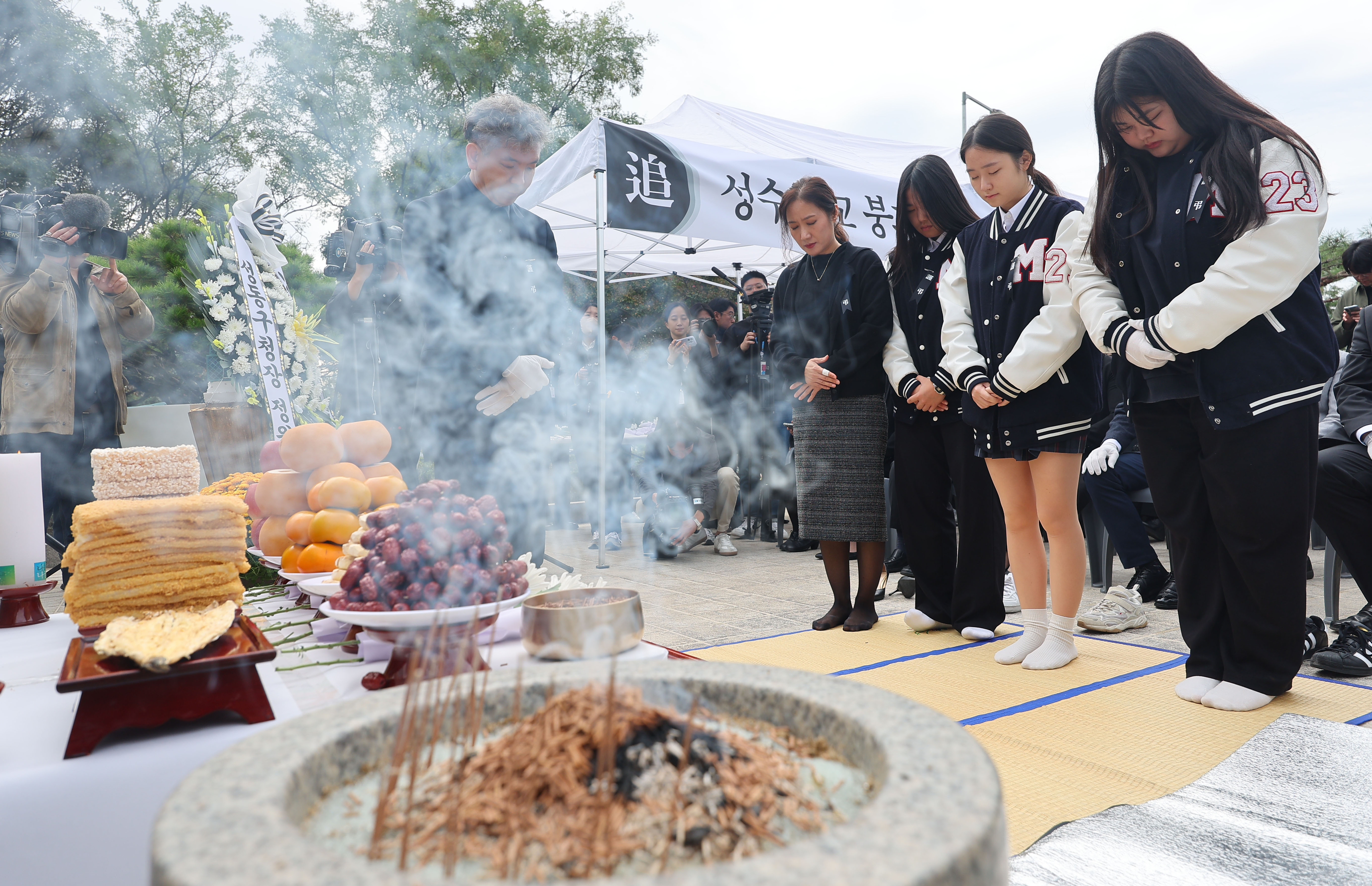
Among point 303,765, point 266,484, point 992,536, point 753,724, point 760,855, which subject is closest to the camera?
point 760,855

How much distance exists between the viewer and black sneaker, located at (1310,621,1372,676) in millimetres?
2648

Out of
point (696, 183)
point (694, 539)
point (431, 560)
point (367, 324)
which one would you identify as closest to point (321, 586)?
point (431, 560)

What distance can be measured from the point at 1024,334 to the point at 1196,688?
1.29 metres

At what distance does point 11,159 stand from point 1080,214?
458 centimetres

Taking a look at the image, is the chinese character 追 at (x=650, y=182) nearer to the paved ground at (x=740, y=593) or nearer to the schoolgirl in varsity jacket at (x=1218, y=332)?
the paved ground at (x=740, y=593)

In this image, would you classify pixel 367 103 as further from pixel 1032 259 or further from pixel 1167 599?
pixel 1167 599

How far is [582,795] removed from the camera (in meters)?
0.65

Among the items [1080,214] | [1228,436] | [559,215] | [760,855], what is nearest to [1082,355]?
[1080,214]

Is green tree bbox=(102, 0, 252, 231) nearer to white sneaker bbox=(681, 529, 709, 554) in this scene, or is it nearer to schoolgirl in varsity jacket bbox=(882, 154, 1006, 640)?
schoolgirl in varsity jacket bbox=(882, 154, 1006, 640)

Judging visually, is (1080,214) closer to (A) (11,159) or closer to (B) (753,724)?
(B) (753,724)

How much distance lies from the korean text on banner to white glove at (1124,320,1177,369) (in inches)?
115

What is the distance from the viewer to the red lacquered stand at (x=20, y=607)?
155 cm

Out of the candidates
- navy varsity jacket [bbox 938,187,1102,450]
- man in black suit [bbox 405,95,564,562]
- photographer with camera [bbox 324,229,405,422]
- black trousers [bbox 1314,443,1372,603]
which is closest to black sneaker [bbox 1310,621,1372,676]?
black trousers [bbox 1314,443,1372,603]

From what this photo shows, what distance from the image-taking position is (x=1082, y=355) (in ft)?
9.49
